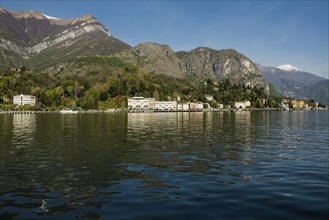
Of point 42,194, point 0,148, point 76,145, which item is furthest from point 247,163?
point 0,148

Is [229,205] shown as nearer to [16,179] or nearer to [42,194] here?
[42,194]

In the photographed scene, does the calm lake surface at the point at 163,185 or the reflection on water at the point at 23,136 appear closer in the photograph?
the calm lake surface at the point at 163,185

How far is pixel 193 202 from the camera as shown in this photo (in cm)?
1844

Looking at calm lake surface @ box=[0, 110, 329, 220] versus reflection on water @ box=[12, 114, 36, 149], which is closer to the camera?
calm lake surface @ box=[0, 110, 329, 220]

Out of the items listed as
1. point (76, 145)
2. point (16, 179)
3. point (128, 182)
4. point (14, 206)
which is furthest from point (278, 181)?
point (76, 145)

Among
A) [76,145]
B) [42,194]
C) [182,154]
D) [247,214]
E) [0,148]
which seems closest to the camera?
[247,214]

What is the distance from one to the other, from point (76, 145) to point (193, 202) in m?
31.0

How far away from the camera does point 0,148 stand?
42.2 metres

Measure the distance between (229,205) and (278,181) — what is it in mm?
7649

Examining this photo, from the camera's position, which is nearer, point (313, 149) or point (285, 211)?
point (285, 211)

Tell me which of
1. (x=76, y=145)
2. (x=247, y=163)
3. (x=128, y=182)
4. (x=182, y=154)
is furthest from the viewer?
(x=76, y=145)

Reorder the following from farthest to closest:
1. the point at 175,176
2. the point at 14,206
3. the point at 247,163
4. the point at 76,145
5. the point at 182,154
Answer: the point at 76,145, the point at 182,154, the point at 247,163, the point at 175,176, the point at 14,206

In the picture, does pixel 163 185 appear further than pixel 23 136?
No

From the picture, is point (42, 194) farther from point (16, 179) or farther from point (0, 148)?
point (0, 148)
